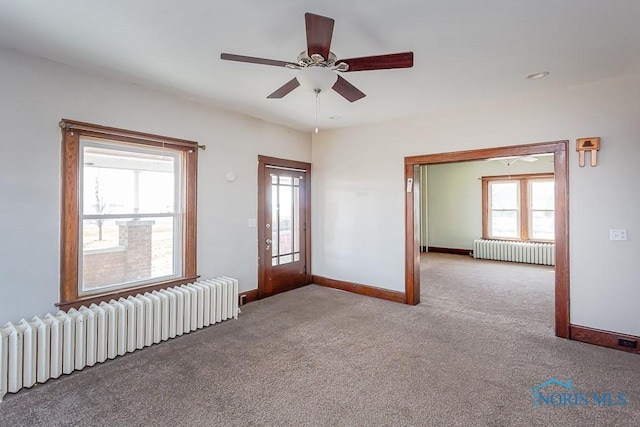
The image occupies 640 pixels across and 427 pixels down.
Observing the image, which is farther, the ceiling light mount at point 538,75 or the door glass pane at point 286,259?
the door glass pane at point 286,259

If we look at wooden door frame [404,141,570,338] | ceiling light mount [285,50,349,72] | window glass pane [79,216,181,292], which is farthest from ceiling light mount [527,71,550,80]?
window glass pane [79,216,181,292]

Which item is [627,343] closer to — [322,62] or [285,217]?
[322,62]

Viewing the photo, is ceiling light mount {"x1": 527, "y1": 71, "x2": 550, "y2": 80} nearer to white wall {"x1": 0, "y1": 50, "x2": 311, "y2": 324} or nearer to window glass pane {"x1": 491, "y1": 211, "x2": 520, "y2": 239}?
white wall {"x1": 0, "y1": 50, "x2": 311, "y2": 324}

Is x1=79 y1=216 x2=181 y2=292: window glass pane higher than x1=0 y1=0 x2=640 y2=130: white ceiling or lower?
lower

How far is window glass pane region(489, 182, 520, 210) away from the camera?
8094 millimetres

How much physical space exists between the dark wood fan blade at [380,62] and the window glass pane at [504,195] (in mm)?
7360

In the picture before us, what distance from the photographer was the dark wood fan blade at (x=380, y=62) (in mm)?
2092

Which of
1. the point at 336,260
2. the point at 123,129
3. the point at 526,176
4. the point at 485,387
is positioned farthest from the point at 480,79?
the point at 526,176

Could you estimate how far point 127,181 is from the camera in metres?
3.50

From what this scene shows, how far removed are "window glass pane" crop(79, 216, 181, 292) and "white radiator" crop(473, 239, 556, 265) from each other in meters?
7.27

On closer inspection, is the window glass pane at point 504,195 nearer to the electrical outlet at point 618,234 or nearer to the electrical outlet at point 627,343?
the electrical outlet at point 618,234

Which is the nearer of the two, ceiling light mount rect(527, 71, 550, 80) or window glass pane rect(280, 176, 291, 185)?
ceiling light mount rect(527, 71, 550, 80)

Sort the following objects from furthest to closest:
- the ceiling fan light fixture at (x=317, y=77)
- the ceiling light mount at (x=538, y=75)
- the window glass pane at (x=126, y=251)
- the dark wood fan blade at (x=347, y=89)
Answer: the window glass pane at (x=126, y=251)
the ceiling light mount at (x=538, y=75)
the dark wood fan blade at (x=347, y=89)
the ceiling fan light fixture at (x=317, y=77)

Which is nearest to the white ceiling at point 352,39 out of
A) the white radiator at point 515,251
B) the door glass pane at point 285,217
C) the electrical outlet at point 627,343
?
the door glass pane at point 285,217
